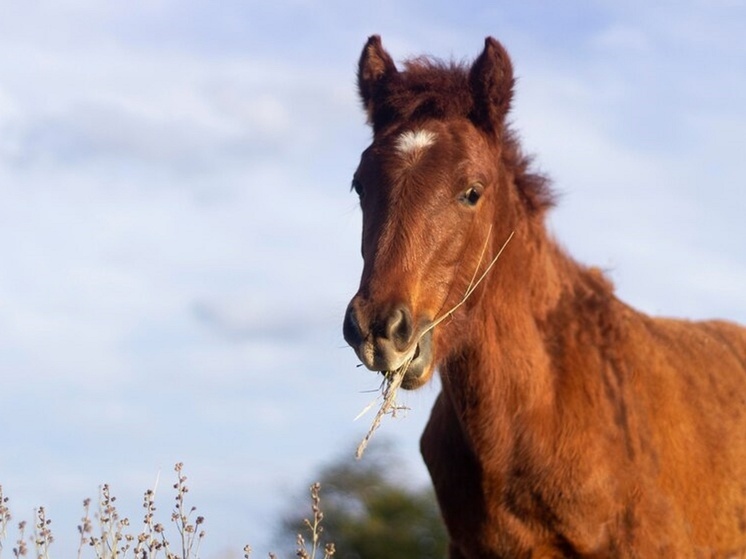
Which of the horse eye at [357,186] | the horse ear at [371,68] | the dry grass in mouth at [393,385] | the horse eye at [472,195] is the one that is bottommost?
the dry grass in mouth at [393,385]

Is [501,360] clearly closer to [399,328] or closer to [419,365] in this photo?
[419,365]

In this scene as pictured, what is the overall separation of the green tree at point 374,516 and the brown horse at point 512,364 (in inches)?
605

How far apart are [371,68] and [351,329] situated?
190 cm

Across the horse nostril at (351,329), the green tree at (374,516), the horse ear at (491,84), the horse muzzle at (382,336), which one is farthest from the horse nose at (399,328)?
the green tree at (374,516)

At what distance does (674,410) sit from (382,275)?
6.44 feet

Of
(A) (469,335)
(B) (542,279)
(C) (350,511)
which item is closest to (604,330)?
(B) (542,279)

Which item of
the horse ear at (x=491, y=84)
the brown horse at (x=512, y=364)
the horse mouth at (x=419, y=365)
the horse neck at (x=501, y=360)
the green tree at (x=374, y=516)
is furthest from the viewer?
the green tree at (x=374, y=516)

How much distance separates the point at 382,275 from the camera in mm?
5598

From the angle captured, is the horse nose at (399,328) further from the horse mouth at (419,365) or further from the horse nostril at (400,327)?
the horse mouth at (419,365)

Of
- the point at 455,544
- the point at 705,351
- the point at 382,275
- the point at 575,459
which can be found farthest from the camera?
the point at 705,351

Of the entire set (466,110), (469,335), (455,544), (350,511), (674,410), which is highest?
(350,511)

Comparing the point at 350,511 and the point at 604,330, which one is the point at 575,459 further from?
the point at 350,511

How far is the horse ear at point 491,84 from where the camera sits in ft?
20.7

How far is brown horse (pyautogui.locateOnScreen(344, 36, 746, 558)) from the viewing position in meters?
5.86
